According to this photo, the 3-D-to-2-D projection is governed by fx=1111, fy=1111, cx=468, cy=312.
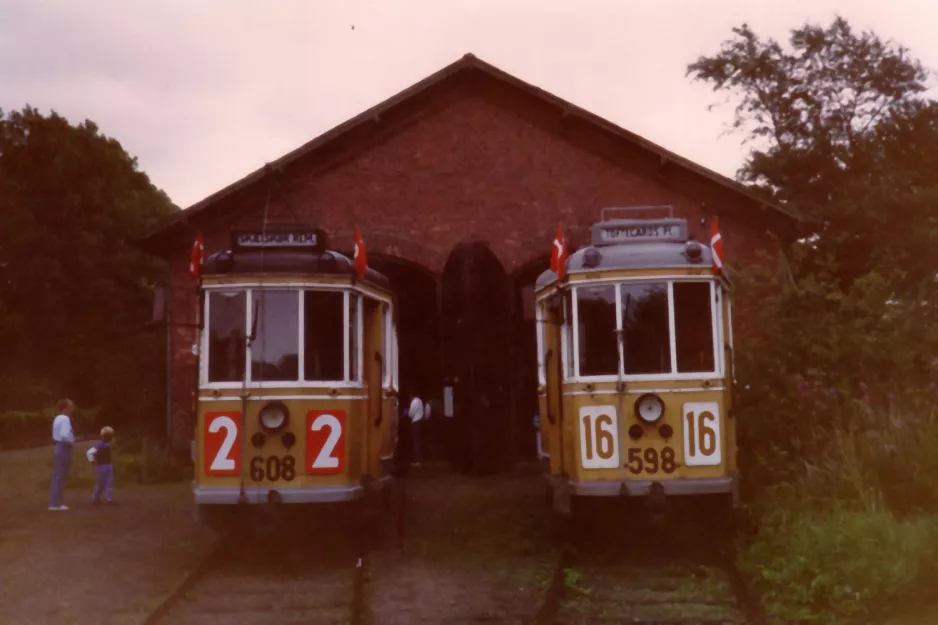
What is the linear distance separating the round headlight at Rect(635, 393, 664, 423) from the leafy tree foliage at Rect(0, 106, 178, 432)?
3577 cm

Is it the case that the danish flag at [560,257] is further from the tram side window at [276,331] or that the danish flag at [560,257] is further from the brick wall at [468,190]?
the brick wall at [468,190]

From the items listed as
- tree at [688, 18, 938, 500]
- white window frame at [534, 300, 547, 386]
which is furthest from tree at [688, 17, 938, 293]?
→ white window frame at [534, 300, 547, 386]

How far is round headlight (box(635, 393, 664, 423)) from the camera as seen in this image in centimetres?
1078

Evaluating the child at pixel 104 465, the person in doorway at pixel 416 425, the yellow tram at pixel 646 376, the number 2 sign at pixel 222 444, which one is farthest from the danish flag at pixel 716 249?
the person in doorway at pixel 416 425

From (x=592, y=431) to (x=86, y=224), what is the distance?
4214 centimetres

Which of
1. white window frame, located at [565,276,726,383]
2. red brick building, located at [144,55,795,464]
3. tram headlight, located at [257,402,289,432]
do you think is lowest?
tram headlight, located at [257,402,289,432]

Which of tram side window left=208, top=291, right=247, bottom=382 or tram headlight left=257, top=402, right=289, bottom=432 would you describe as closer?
tram headlight left=257, top=402, right=289, bottom=432

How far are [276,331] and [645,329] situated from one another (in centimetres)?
369

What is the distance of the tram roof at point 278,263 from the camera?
11.2 metres

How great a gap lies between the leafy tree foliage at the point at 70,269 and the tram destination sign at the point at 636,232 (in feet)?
115

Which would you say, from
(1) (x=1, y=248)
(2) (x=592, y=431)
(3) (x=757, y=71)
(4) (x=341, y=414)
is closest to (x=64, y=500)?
(4) (x=341, y=414)

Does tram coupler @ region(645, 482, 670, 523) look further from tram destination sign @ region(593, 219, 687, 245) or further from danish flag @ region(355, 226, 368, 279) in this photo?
danish flag @ region(355, 226, 368, 279)

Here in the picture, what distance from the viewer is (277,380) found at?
36.3 feet

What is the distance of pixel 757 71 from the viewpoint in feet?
119
